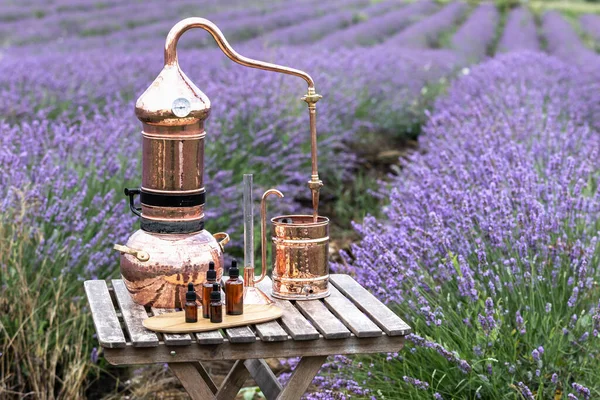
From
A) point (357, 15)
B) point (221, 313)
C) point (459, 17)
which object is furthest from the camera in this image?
point (459, 17)

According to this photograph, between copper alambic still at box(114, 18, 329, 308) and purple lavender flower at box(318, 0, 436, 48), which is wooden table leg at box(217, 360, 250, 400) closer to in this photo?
copper alambic still at box(114, 18, 329, 308)

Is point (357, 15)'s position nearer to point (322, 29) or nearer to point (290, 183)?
point (322, 29)

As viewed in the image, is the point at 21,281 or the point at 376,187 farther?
the point at 376,187

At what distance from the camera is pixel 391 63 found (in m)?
7.98

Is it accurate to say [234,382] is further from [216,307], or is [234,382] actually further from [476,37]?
[476,37]

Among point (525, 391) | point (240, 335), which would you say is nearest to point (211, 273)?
point (240, 335)

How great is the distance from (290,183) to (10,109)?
1562 mm

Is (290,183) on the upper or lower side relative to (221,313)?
lower

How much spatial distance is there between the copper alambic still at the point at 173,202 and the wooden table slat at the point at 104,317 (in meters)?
0.08

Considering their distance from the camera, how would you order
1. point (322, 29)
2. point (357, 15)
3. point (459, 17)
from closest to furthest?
point (322, 29)
point (357, 15)
point (459, 17)

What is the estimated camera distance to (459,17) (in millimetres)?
20953

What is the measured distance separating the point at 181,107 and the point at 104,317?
498 mm

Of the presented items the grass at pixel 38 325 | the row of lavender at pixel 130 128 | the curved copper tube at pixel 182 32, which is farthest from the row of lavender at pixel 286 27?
the curved copper tube at pixel 182 32

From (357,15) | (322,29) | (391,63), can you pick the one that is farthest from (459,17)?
(391,63)
